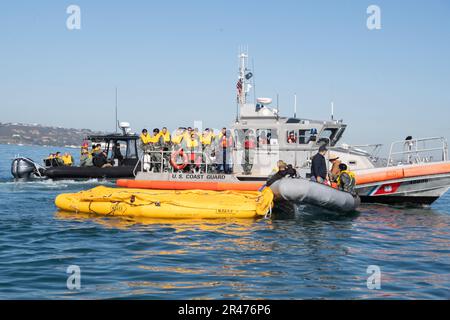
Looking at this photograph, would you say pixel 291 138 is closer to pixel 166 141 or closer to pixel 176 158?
pixel 176 158

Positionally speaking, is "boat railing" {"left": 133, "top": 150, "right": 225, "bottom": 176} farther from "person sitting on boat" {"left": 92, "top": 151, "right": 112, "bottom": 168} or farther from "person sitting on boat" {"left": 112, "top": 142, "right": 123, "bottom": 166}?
"person sitting on boat" {"left": 112, "top": 142, "right": 123, "bottom": 166}

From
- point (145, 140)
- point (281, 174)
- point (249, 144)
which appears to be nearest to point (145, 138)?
point (145, 140)

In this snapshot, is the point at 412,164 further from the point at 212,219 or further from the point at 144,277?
the point at 144,277

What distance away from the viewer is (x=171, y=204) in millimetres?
13602

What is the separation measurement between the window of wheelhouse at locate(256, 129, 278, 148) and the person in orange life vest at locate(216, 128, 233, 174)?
887mm

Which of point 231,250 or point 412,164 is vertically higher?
point 412,164

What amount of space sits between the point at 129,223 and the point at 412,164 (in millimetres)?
8574

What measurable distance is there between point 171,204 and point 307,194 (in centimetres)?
317

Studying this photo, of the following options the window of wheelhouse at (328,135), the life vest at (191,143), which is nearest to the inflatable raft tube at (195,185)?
the life vest at (191,143)

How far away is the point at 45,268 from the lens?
28.3 ft

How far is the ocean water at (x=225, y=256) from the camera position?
7.57 m

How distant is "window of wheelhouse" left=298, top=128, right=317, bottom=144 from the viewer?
18.2 meters
